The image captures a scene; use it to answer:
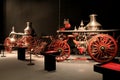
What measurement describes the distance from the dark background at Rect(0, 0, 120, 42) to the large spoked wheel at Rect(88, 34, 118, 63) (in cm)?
219

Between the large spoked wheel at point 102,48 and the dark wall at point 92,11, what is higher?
the dark wall at point 92,11

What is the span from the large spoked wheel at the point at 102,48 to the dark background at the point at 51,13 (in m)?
2.19

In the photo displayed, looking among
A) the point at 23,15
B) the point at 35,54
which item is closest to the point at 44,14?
the point at 23,15

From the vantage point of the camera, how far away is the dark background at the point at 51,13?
876 cm

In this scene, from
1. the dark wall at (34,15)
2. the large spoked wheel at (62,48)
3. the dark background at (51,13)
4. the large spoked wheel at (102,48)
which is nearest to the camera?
the large spoked wheel at (102,48)

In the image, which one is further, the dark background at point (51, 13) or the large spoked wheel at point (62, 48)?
the dark background at point (51, 13)

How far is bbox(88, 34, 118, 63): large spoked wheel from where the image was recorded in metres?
6.61

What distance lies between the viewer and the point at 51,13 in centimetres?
1023

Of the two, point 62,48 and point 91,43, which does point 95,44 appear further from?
point 62,48

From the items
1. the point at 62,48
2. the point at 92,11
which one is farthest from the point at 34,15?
the point at 62,48

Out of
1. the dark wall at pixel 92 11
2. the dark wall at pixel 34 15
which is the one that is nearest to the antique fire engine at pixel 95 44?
the dark wall at pixel 92 11

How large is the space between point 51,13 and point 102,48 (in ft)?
14.7

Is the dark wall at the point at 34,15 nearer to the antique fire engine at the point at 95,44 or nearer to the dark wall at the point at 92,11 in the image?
the dark wall at the point at 92,11

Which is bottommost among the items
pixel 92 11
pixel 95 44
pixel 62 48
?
pixel 62 48
